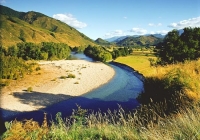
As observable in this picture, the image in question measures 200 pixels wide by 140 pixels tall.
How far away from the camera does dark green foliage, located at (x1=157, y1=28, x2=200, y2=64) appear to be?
39.5m

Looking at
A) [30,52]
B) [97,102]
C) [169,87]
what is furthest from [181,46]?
Answer: [30,52]

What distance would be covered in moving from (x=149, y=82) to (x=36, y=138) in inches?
581

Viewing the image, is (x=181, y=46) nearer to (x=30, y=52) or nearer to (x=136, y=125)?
(x=136, y=125)

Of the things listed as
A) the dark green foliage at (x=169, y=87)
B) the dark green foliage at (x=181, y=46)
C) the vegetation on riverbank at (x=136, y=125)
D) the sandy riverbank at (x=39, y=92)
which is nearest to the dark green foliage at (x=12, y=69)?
the sandy riverbank at (x=39, y=92)

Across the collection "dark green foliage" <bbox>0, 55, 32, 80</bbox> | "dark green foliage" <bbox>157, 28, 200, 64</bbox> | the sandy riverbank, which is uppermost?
"dark green foliage" <bbox>157, 28, 200, 64</bbox>

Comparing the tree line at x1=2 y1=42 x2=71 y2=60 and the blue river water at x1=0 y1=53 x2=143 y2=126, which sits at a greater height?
the tree line at x1=2 y1=42 x2=71 y2=60

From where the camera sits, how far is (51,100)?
4525 cm

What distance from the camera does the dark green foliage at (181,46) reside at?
39500 mm

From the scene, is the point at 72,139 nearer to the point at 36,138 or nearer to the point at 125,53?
the point at 36,138

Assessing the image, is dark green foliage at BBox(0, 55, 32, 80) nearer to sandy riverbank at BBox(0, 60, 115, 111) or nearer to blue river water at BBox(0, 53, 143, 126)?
sandy riverbank at BBox(0, 60, 115, 111)

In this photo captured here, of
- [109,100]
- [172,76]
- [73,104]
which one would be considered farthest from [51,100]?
[172,76]

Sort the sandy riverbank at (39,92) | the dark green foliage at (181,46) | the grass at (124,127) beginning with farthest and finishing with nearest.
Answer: the sandy riverbank at (39,92) → the dark green foliage at (181,46) → the grass at (124,127)

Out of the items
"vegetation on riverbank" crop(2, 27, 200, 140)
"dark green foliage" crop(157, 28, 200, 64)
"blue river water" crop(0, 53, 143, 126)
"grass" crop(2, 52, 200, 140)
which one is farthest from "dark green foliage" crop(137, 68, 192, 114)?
"dark green foliage" crop(157, 28, 200, 64)

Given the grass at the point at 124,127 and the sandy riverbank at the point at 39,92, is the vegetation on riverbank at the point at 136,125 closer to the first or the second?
the grass at the point at 124,127
